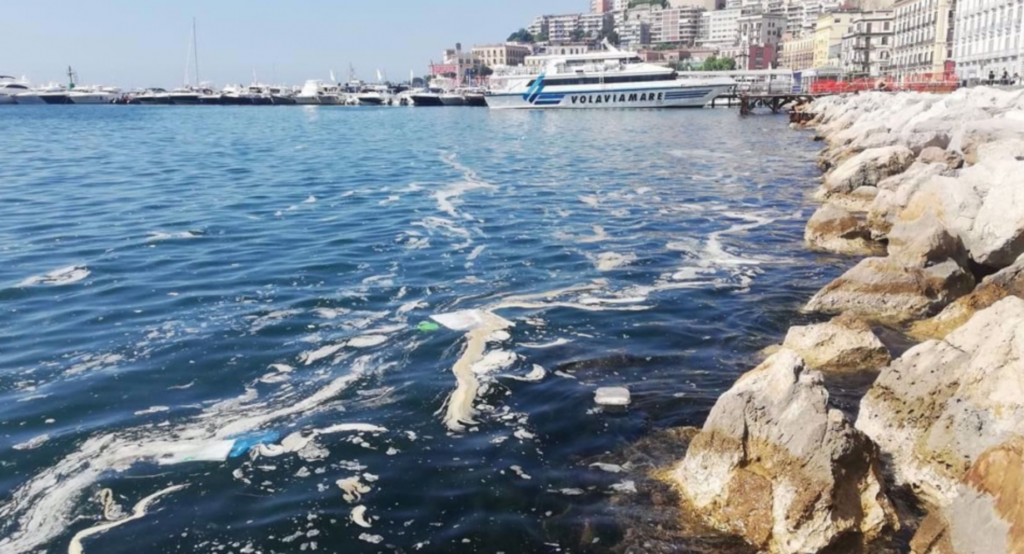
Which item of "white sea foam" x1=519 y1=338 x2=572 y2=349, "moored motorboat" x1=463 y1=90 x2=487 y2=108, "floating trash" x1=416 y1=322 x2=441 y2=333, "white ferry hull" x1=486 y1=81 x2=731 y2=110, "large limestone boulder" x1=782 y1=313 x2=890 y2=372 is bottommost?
"white sea foam" x1=519 y1=338 x2=572 y2=349

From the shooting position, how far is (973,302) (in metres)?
10.1

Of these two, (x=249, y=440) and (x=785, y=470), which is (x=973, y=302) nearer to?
(x=785, y=470)

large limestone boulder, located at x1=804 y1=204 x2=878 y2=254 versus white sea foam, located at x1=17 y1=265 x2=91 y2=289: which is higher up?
large limestone boulder, located at x1=804 y1=204 x2=878 y2=254

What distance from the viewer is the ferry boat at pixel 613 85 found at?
88938 mm

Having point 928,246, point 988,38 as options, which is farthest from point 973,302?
point 988,38

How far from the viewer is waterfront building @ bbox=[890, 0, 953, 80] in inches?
3713

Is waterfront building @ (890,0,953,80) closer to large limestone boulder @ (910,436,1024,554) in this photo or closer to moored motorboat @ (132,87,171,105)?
large limestone boulder @ (910,436,1024,554)

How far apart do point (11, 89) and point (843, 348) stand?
151129 millimetres

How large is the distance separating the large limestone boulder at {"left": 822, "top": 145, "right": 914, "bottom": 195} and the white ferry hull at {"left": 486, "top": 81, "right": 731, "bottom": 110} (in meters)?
70.9

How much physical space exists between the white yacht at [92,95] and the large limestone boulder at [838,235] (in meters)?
145

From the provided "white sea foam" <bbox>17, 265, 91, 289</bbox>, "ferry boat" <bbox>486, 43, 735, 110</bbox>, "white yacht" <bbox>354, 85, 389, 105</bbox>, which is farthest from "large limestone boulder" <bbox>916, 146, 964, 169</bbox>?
"white yacht" <bbox>354, 85, 389, 105</bbox>

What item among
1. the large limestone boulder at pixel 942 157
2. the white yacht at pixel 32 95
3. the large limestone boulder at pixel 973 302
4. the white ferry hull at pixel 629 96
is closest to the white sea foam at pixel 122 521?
the large limestone boulder at pixel 973 302

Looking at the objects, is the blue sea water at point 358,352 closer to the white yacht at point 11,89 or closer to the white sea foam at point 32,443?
the white sea foam at point 32,443

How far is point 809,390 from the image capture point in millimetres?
6172
